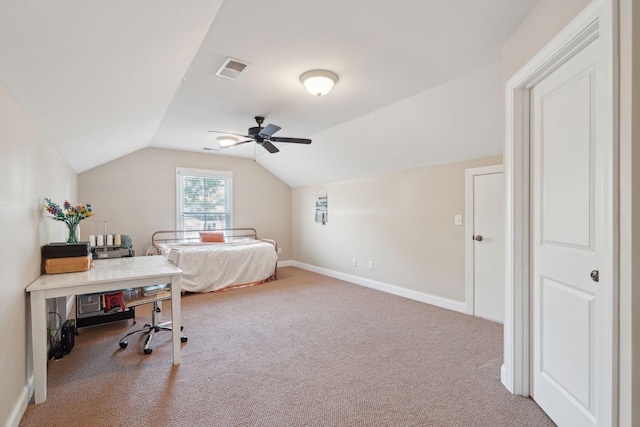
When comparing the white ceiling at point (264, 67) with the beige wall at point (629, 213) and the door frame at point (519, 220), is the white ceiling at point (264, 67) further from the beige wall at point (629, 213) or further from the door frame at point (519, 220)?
the beige wall at point (629, 213)

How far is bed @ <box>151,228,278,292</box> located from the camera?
15.7ft

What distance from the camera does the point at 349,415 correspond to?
1.87 meters

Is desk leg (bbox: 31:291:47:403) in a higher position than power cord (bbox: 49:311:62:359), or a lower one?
higher

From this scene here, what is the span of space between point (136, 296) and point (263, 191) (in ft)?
14.3

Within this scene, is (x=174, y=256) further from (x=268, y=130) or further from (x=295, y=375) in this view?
(x=295, y=375)

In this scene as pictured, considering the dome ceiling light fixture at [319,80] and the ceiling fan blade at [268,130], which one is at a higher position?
the dome ceiling light fixture at [319,80]

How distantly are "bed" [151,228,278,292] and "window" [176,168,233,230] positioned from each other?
0.20 meters

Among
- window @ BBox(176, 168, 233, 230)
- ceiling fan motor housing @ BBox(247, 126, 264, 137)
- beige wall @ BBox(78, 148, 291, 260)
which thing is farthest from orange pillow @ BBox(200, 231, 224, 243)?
ceiling fan motor housing @ BBox(247, 126, 264, 137)

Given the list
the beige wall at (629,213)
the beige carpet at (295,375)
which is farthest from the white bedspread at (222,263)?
the beige wall at (629,213)

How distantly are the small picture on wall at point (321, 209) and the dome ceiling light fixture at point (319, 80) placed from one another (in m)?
3.56

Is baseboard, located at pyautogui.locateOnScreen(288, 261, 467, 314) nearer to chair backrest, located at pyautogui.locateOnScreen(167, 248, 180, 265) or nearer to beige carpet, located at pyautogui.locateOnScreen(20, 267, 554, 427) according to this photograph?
beige carpet, located at pyautogui.locateOnScreen(20, 267, 554, 427)

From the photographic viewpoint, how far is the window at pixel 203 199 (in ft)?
19.5

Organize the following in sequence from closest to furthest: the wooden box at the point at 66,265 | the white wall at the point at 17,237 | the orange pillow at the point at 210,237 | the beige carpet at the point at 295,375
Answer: the white wall at the point at 17,237, the beige carpet at the point at 295,375, the wooden box at the point at 66,265, the orange pillow at the point at 210,237

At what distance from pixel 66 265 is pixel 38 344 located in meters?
0.68
